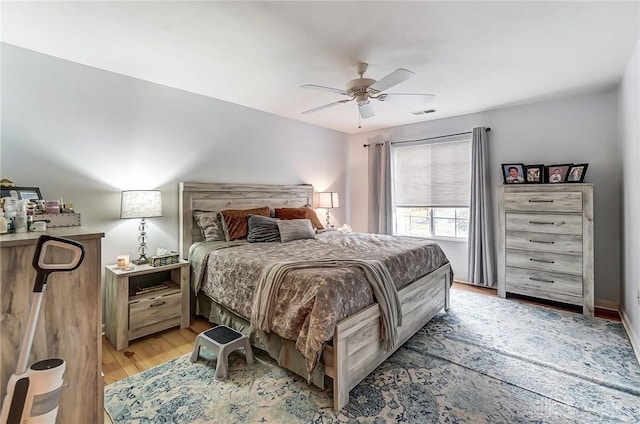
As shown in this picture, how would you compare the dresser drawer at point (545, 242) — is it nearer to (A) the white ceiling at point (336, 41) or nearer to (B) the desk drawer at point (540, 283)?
(B) the desk drawer at point (540, 283)

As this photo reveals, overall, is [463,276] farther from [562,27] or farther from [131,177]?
[131,177]

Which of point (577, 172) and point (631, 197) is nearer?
point (631, 197)

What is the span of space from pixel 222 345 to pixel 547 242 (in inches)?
146

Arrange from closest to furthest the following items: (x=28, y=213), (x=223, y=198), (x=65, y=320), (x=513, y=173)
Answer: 1. (x=65, y=320)
2. (x=28, y=213)
3. (x=223, y=198)
4. (x=513, y=173)

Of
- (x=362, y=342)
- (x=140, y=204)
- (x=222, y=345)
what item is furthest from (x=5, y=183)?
(x=362, y=342)

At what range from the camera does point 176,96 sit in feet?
10.8

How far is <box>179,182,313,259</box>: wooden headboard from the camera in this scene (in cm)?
330

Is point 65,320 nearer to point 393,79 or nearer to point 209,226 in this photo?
point 209,226

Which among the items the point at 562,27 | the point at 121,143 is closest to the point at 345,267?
the point at 562,27

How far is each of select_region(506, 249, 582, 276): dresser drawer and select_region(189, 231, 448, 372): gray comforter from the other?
1.20 metres

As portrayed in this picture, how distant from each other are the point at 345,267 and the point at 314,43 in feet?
5.82

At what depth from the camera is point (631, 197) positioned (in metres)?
2.60

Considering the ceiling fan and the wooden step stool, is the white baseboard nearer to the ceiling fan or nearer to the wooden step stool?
the ceiling fan

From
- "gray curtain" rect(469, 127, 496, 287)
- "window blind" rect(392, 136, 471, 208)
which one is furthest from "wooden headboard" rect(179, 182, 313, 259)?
"gray curtain" rect(469, 127, 496, 287)
